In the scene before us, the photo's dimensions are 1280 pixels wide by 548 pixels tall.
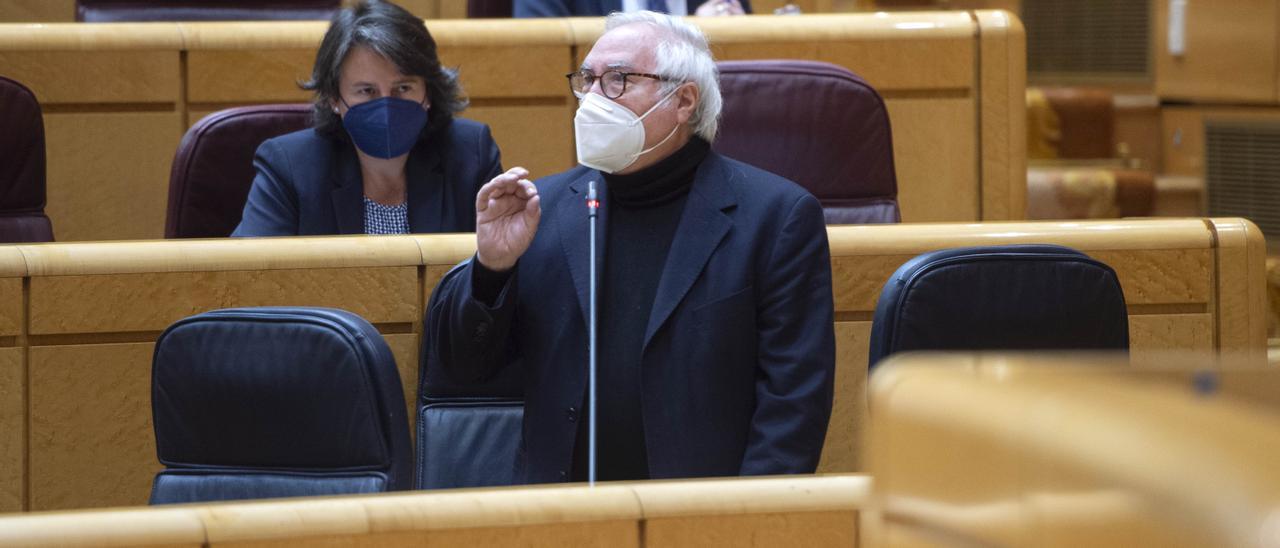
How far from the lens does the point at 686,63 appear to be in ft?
4.14

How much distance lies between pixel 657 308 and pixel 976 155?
0.89m

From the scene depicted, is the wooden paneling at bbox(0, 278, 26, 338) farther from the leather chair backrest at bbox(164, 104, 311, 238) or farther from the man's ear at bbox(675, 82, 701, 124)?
the man's ear at bbox(675, 82, 701, 124)

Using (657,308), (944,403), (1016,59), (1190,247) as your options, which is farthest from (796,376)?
(1016,59)

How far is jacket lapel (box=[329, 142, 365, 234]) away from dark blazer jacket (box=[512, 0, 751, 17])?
0.58 meters

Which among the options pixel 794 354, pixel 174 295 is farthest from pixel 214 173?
pixel 794 354

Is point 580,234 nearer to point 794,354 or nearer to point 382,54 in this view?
point 794,354

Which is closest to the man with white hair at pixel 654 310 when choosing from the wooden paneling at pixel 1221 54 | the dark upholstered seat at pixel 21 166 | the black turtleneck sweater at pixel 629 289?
the black turtleneck sweater at pixel 629 289

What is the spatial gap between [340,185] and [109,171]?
1.67 ft

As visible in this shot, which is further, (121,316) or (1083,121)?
(1083,121)

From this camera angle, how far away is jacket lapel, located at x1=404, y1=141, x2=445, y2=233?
1518mm

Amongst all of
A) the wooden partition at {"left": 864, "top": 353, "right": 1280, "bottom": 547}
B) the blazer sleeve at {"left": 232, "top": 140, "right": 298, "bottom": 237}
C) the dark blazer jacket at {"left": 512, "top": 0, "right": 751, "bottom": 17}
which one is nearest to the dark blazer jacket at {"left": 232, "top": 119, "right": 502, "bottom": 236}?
the blazer sleeve at {"left": 232, "top": 140, "right": 298, "bottom": 237}

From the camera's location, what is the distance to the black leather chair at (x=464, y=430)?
1243 millimetres

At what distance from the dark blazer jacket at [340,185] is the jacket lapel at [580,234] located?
31 centimetres

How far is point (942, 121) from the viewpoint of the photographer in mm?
1938
